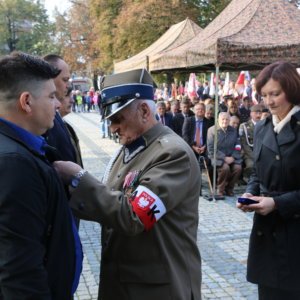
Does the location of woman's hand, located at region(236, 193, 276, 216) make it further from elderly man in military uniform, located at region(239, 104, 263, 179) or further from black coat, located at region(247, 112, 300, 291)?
elderly man in military uniform, located at region(239, 104, 263, 179)

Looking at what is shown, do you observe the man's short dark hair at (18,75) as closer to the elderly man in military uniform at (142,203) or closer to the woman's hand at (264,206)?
the elderly man in military uniform at (142,203)

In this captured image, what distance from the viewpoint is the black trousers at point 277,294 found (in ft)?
8.17

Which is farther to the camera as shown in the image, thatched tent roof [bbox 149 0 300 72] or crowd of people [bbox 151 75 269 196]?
A: crowd of people [bbox 151 75 269 196]

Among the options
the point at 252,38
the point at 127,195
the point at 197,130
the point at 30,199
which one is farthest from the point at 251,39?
the point at 30,199

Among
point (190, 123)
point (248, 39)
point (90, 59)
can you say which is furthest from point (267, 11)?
point (90, 59)

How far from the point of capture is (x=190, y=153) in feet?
6.12

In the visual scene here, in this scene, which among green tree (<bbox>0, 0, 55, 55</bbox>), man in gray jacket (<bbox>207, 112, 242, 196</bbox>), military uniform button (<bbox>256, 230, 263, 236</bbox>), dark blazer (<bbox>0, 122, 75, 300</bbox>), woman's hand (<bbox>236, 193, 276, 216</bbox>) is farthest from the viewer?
green tree (<bbox>0, 0, 55, 55</bbox>)

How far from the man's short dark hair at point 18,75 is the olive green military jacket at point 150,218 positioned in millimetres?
428

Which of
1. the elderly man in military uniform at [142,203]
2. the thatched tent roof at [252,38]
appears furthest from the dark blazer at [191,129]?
the elderly man in military uniform at [142,203]

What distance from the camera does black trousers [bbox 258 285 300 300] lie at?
98.0 inches

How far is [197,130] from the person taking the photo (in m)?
8.62

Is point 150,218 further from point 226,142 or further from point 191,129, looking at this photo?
point 191,129

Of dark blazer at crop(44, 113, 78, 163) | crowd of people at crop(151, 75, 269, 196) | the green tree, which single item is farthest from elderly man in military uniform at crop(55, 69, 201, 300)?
the green tree

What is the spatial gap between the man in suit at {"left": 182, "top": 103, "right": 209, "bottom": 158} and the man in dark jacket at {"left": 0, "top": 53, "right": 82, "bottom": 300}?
278 inches
